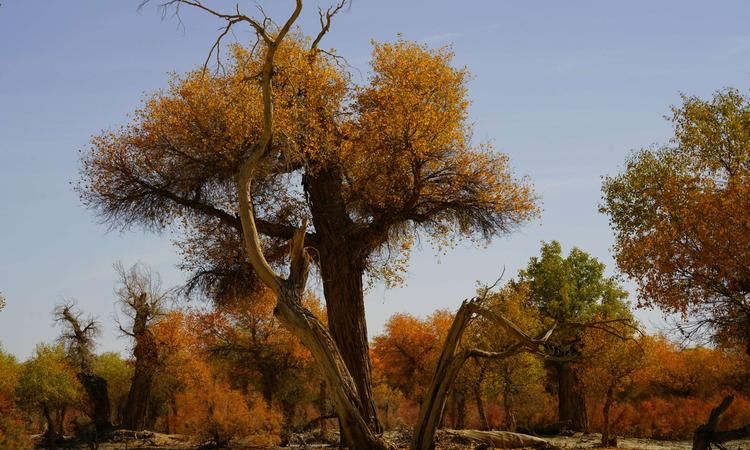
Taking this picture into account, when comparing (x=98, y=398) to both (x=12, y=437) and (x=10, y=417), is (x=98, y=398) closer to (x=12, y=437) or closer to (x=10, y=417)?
(x=10, y=417)

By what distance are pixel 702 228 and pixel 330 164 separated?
39.8 ft

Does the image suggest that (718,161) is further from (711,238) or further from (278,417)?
(278,417)

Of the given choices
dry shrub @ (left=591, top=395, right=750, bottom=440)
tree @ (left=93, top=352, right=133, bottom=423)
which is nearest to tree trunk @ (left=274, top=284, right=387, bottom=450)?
dry shrub @ (left=591, top=395, right=750, bottom=440)

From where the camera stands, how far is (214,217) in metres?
23.8

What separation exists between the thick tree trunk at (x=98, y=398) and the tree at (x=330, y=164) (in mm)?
26276

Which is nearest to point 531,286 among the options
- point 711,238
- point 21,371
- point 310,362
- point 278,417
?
point 310,362

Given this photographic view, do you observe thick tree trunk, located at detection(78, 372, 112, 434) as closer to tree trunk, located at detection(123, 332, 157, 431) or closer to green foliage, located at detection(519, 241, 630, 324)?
tree trunk, located at detection(123, 332, 157, 431)

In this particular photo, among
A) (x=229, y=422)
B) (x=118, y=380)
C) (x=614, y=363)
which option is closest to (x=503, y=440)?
(x=614, y=363)

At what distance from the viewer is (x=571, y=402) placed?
4994 centimetres

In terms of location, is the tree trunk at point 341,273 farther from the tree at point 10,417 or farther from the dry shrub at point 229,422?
the tree at point 10,417

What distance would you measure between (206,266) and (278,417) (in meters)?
18.3

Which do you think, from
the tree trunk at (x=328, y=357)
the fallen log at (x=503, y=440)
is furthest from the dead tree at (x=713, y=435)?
the tree trunk at (x=328, y=357)

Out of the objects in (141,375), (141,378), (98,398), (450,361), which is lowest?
(450,361)

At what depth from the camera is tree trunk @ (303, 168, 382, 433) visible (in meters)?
20.4
